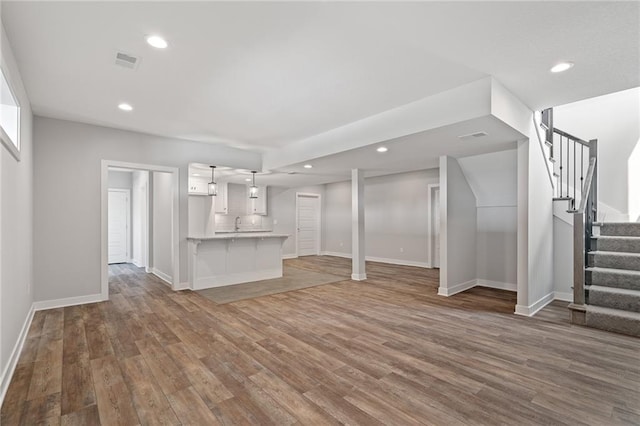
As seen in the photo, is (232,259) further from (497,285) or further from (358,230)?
(497,285)

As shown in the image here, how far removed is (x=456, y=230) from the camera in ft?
17.8

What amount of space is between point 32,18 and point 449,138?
4296 millimetres

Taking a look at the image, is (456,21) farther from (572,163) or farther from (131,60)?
(572,163)

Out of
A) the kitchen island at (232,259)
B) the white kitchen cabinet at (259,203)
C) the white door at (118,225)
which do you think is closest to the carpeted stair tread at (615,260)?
the kitchen island at (232,259)

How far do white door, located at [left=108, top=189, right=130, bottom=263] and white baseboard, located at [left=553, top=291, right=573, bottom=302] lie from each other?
10.3m

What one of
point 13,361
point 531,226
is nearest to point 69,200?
point 13,361

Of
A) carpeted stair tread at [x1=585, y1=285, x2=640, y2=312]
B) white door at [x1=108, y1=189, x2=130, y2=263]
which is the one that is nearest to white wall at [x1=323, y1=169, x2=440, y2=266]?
carpeted stair tread at [x1=585, y1=285, x2=640, y2=312]

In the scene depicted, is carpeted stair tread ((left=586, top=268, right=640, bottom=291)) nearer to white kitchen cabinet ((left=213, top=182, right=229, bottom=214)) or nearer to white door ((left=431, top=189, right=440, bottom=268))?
white door ((left=431, top=189, right=440, bottom=268))

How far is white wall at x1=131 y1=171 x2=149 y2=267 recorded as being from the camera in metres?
7.64

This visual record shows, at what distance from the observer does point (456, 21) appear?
2258mm

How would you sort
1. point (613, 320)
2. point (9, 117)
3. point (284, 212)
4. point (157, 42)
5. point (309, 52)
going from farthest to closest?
point (284, 212) → point (613, 320) → point (9, 117) → point (309, 52) → point (157, 42)

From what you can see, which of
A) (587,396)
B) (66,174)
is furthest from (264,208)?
(587,396)

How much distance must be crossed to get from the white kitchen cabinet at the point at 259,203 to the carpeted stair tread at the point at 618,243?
25.2ft

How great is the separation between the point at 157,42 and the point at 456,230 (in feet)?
16.7
